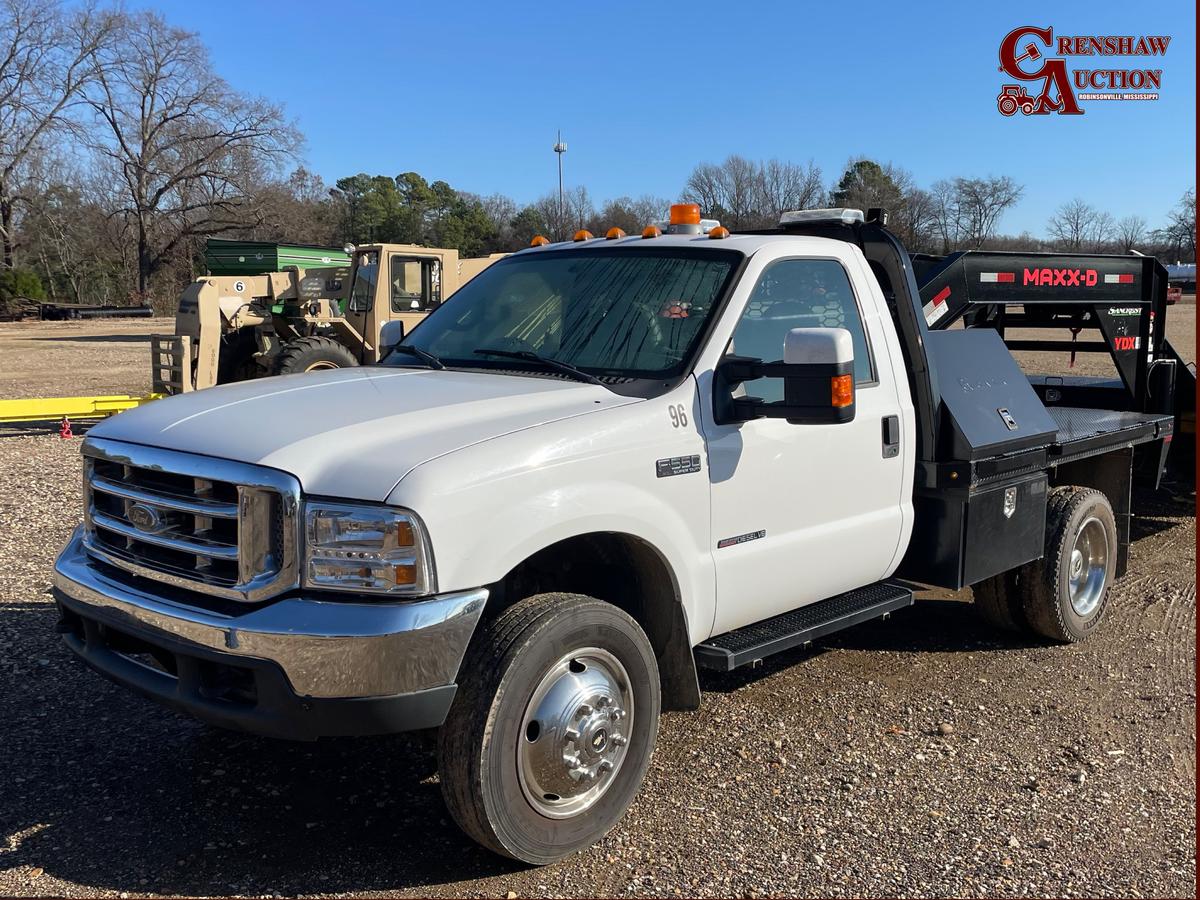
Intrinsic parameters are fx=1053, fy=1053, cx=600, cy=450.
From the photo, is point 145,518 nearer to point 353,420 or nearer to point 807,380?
point 353,420

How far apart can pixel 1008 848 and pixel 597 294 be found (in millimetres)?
2477

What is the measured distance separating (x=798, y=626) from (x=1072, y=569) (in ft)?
7.63

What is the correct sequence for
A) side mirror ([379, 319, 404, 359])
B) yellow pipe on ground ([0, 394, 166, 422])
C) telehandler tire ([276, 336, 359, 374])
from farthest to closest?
telehandler tire ([276, 336, 359, 374]) < yellow pipe on ground ([0, 394, 166, 422]) < side mirror ([379, 319, 404, 359])

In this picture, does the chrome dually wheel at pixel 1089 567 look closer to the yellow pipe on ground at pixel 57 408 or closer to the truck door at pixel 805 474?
the truck door at pixel 805 474

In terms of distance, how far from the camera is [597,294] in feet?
13.8

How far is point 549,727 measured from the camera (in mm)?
3264

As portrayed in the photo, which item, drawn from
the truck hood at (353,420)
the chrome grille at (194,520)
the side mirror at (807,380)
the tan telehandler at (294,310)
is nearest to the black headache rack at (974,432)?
the side mirror at (807,380)

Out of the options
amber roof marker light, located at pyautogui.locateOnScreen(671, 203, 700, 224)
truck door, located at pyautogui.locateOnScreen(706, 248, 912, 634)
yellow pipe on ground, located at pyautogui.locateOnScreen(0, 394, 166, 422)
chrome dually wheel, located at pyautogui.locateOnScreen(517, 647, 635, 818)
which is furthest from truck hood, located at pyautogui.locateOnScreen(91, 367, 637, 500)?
yellow pipe on ground, located at pyautogui.locateOnScreen(0, 394, 166, 422)

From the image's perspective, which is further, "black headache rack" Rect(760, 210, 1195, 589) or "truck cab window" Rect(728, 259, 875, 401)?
"black headache rack" Rect(760, 210, 1195, 589)

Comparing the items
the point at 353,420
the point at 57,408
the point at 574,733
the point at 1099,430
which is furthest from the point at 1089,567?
the point at 57,408

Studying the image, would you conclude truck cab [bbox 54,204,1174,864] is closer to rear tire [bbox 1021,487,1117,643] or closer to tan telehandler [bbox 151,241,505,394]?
rear tire [bbox 1021,487,1117,643]

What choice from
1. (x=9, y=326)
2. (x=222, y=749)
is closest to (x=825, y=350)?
(x=222, y=749)

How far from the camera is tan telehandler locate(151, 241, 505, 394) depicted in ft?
47.5

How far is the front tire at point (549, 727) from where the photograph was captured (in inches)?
121
